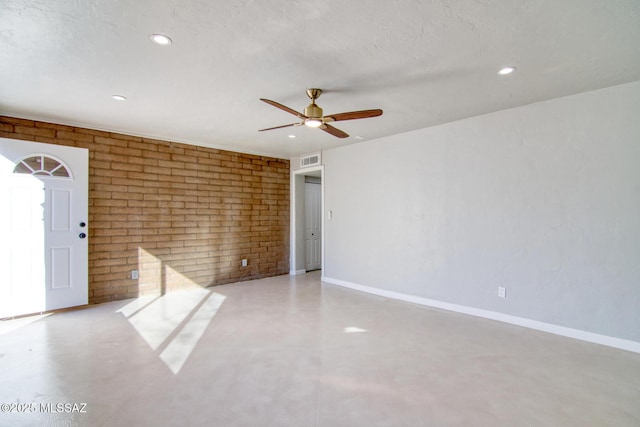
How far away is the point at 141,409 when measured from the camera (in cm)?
211

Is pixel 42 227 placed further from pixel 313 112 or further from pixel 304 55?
pixel 304 55

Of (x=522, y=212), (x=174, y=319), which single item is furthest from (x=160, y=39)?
(x=522, y=212)

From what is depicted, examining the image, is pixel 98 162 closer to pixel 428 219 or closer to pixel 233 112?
pixel 233 112

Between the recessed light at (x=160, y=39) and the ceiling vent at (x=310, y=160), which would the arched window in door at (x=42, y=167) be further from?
the ceiling vent at (x=310, y=160)

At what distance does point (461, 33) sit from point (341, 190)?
12.2 feet

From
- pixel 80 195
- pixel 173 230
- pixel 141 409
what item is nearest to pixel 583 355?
pixel 141 409

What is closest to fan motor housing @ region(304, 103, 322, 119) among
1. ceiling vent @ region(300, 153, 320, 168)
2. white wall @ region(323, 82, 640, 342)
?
white wall @ region(323, 82, 640, 342)

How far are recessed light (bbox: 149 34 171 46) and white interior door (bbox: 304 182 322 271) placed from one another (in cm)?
477

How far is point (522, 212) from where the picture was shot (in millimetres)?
3672

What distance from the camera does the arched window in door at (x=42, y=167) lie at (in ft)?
13.0

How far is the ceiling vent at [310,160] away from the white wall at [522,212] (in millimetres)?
1162

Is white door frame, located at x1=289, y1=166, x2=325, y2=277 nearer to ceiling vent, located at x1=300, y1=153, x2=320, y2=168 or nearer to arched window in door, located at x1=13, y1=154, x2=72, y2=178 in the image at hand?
ceiling vent, located at x1=300, y1=153, x2=320, y2=168

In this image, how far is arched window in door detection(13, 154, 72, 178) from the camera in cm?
397

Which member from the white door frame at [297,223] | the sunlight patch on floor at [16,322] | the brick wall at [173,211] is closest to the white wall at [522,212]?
the white door frame at [297,223]
